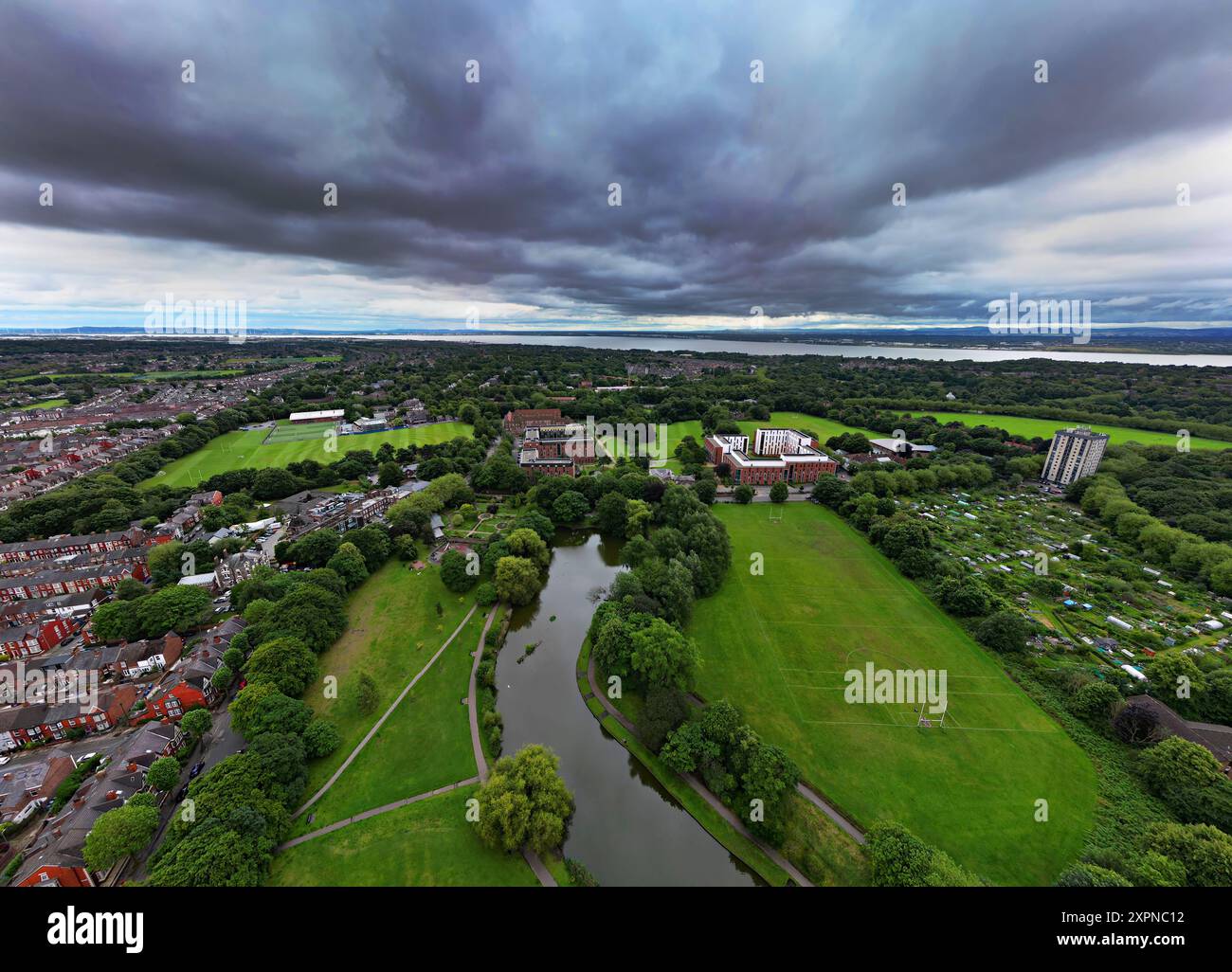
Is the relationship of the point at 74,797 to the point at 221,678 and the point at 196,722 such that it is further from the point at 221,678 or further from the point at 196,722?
the point at 221,678

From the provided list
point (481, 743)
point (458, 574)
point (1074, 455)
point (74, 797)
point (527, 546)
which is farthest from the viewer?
point (1074, 455)

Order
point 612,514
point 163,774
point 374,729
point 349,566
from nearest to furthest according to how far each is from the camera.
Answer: point 163,774
point 374,729
point 349,566
point 612,514

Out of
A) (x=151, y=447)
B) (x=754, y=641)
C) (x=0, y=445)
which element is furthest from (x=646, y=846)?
(x=0, y=445)

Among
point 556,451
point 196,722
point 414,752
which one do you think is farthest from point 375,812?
point 556,451

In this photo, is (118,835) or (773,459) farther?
(773,459)

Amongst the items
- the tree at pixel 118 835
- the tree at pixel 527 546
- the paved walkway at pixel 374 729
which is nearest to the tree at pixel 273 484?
the tree at pixel 527 546

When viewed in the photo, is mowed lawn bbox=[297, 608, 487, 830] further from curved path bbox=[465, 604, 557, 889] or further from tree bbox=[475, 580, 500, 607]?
tree bbox=[475, 580, 500, 607]
